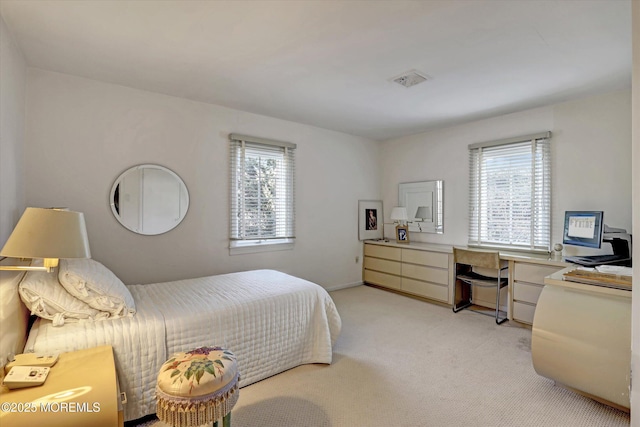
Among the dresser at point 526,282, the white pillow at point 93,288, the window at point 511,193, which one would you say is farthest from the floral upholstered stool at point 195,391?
the window at point 511,193

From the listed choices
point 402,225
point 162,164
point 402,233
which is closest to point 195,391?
point 162,164

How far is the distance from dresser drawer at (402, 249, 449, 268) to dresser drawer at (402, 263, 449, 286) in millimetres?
64

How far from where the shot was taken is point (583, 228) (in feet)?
9.44

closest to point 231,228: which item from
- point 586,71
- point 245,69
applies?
point 245,69

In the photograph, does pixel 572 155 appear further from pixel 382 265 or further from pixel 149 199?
pixel 149 199

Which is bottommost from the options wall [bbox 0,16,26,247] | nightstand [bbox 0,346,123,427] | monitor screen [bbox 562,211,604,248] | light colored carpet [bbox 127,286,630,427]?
light colored carpet [bbox 127,286,630,427]

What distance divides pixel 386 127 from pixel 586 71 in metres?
2.21

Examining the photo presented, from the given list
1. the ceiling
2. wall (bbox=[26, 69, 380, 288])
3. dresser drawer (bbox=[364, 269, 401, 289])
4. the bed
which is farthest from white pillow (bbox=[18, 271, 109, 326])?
dresser drawer (bbox=[364, 269, 401, 289])

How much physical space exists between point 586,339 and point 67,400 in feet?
8.76

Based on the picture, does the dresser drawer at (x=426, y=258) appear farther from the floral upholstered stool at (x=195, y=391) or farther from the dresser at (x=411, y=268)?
the floral upholstered stool at (x=195, y=391)

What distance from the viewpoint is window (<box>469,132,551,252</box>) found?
11.2 feet

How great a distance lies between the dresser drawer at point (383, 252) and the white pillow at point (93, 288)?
3.40 meters

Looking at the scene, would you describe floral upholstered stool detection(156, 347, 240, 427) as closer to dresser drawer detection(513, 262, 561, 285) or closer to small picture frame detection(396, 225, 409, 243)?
dresser drawer detection(513, 262, 561, 285)

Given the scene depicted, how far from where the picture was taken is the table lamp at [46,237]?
49.6 inches
